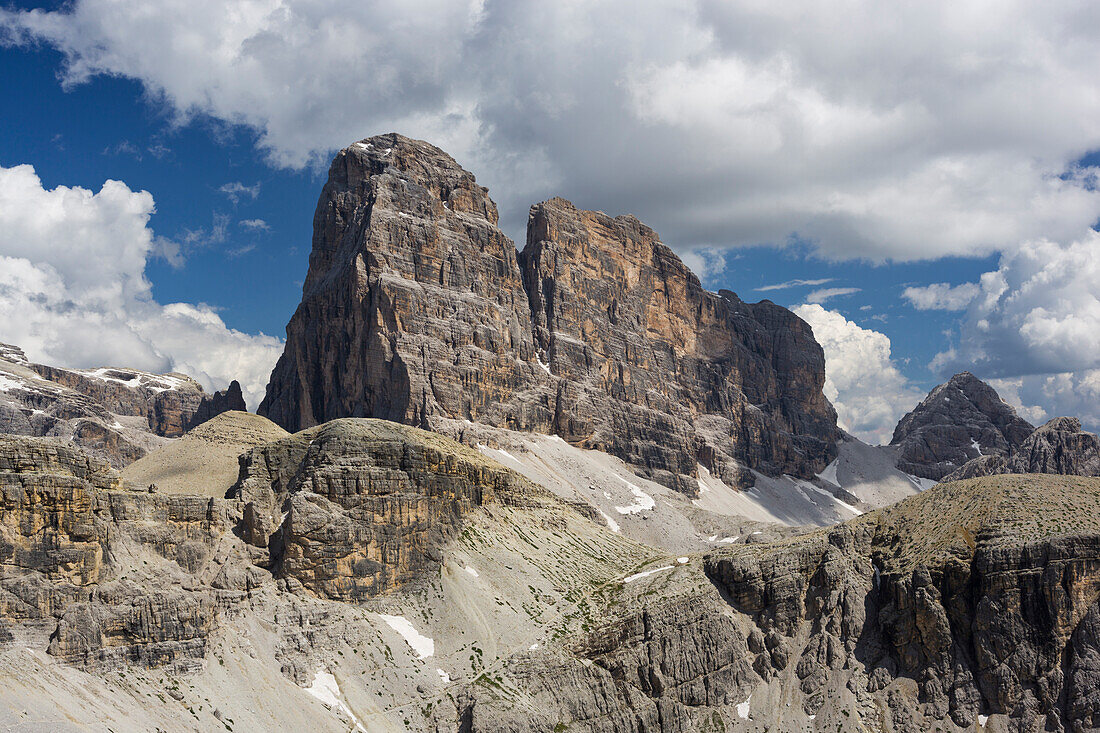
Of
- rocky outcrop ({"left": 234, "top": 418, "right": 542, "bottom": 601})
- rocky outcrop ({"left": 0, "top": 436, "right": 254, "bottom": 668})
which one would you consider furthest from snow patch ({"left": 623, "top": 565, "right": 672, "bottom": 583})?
rocky outcrop ({"left": 0, "top": 436, "right": 254, "bottom": 668})

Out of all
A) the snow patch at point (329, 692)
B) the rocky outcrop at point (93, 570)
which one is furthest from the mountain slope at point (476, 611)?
the snow patch at point (329, 692)

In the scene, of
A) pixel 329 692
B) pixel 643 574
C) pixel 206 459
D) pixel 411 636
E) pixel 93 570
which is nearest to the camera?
pixel 93 570

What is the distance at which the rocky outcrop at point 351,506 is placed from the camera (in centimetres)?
11888

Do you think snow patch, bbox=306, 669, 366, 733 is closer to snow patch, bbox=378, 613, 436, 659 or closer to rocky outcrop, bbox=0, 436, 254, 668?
snow patch, bbox=378, 613, 436, 659

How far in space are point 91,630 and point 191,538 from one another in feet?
68.3

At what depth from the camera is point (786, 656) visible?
12394 cm

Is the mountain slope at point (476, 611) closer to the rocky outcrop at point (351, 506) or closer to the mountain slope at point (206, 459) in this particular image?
the rocky outcrop at point (351, 506)

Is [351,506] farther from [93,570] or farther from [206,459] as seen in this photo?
[206,459]

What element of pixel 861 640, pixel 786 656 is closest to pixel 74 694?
pixel 786 656

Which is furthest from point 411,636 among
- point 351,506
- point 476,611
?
point 351,506

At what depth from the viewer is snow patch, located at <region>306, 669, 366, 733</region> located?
104062mm

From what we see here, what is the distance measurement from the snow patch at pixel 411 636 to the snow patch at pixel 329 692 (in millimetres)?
11934

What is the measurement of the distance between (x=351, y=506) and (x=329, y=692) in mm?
26069

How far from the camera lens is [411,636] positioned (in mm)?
118438
